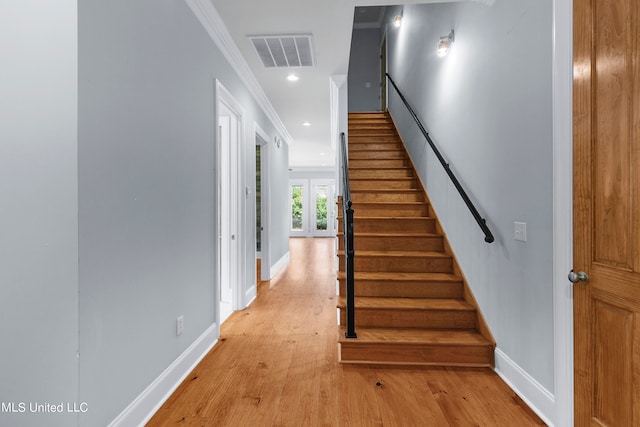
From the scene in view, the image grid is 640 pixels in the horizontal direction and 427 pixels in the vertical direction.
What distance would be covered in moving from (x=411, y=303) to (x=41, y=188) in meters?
2.40

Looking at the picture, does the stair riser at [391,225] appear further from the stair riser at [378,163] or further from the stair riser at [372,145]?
the stair riser at [372,145]

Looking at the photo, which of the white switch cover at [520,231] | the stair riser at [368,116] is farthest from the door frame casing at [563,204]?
the stair riser at [368,116]

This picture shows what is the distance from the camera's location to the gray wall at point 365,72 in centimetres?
788

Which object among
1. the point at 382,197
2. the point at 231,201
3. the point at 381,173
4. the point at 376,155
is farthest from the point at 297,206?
the point at 231,201

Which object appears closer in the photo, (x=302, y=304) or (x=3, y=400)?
(x=3, y=400)

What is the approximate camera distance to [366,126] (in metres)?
5.63

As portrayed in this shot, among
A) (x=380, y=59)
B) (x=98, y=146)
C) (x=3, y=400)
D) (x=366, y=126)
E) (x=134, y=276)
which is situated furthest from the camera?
(x=380, y=59)

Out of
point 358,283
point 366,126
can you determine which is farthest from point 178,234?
point 366,126

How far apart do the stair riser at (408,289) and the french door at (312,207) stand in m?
8.48

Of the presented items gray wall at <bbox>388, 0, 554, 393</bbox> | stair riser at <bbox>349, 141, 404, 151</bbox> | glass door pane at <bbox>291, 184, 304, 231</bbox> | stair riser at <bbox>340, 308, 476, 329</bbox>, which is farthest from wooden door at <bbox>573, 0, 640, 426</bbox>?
glass door pane at <bbox>291, 184, 304, 231</bbox>

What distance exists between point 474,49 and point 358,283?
206 centimetres

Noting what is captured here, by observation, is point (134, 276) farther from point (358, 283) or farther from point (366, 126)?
point (366, 126)

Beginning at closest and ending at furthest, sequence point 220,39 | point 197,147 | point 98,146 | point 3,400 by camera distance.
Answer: point 3,400 → point 98,146 → point 197,147 → point 220,39

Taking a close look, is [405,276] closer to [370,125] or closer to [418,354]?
[418,354]
